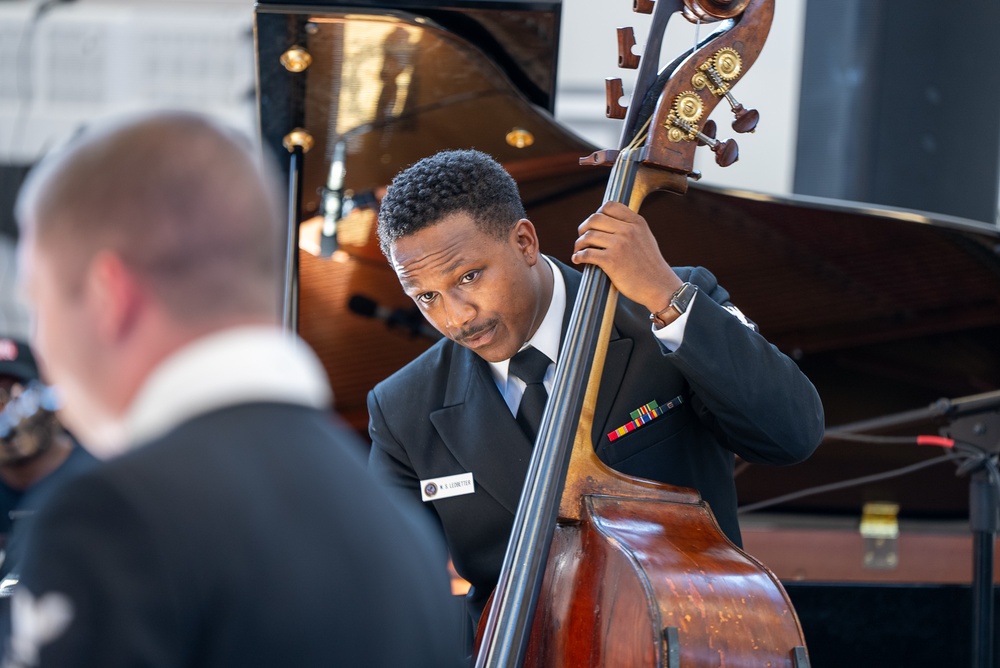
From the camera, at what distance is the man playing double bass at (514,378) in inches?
82.9

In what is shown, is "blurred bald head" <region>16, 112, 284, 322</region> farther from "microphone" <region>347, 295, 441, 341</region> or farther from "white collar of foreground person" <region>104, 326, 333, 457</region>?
"microphone" <region>347, 295, 441, 341</region>

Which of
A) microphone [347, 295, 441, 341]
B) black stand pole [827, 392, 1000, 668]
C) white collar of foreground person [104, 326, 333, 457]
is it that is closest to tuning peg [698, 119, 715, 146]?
white collar of foreground person [104, 326, 333, 457]

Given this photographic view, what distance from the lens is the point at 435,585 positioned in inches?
42.6

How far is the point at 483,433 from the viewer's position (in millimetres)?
2363

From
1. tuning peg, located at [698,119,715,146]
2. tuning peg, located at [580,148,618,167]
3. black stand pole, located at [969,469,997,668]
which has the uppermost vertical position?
tuning peg, located at [698,119,715,146]

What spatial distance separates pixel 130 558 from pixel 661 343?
1.37 meters

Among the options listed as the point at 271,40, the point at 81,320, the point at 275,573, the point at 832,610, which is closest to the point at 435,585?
the point at 275,573

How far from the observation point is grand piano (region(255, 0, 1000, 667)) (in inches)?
126

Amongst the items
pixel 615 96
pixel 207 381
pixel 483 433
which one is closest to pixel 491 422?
pixel 483 433

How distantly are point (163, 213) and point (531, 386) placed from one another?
1442mm

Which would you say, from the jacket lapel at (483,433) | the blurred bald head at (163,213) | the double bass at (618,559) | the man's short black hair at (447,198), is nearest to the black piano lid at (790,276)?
the man's short black hair at (447,198)

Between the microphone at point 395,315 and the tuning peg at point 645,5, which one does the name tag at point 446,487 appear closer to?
the tuning peg at point 645,5

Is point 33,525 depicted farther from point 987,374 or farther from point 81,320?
point 987,374

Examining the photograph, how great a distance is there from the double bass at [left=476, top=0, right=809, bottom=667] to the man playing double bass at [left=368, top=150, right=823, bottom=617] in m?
0.16
